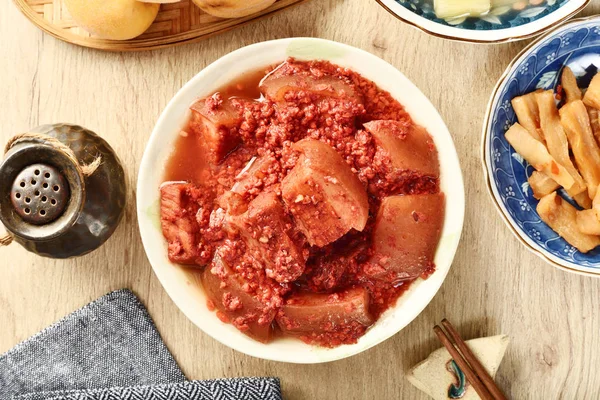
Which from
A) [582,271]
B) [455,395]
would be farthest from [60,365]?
[582,271]

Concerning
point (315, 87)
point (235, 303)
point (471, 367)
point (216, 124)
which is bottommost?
point (471, 367)

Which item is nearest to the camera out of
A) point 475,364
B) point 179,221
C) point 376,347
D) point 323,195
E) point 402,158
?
point 323,195

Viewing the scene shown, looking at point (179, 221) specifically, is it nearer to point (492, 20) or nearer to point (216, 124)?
point (216, 124)

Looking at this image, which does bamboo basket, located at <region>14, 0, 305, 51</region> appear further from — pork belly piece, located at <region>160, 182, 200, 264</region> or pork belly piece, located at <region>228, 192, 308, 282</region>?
pork belly piece, located at <region>228, 192, 308, 282</region>

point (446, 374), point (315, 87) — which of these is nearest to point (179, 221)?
point (315, 87)

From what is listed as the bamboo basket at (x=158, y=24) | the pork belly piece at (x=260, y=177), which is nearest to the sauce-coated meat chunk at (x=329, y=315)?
the pork belly piece at (x=260, y=177)

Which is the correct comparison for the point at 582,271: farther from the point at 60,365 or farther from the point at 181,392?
the point at 60,365

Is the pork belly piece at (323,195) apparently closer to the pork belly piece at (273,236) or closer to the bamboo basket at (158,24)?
the pork belly piece at (273,236)
